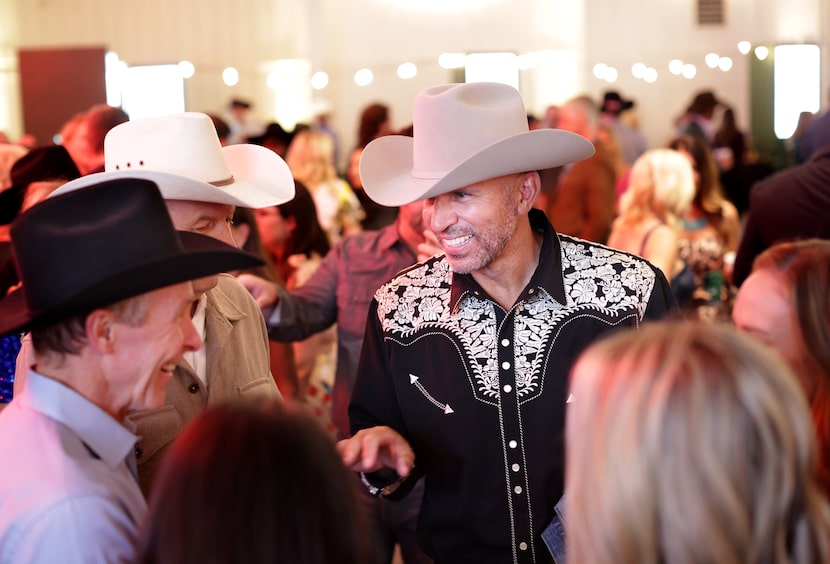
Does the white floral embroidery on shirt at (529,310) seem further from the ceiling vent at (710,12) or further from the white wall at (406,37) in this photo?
the ceiling vent at (710,12)

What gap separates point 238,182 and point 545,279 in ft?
3.11

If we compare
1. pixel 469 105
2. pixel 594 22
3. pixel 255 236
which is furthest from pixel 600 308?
pixel 594 22

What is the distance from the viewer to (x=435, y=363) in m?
2.61

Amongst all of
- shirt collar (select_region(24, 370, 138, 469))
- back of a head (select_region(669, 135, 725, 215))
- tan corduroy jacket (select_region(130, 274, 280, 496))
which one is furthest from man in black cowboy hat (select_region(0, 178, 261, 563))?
back of a head (select_region(669, 135, 725, 215))

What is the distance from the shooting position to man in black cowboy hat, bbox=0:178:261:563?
1.63 m

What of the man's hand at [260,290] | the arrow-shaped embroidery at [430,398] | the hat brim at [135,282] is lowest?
the arrow-shaped embroidery at [430,398]

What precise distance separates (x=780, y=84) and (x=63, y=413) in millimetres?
15827

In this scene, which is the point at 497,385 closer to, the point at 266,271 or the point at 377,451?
the point at 377,451

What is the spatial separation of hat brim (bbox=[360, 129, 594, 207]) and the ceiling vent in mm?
14150

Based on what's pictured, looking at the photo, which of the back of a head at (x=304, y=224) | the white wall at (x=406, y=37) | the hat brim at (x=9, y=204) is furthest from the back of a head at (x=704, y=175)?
the white wall at (x=406, y=37)

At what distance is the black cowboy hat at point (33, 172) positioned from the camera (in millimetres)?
3578

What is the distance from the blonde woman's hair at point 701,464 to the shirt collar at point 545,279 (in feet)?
3.83

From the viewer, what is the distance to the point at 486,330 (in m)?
2.60

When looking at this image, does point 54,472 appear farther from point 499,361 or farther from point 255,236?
point 255,236
